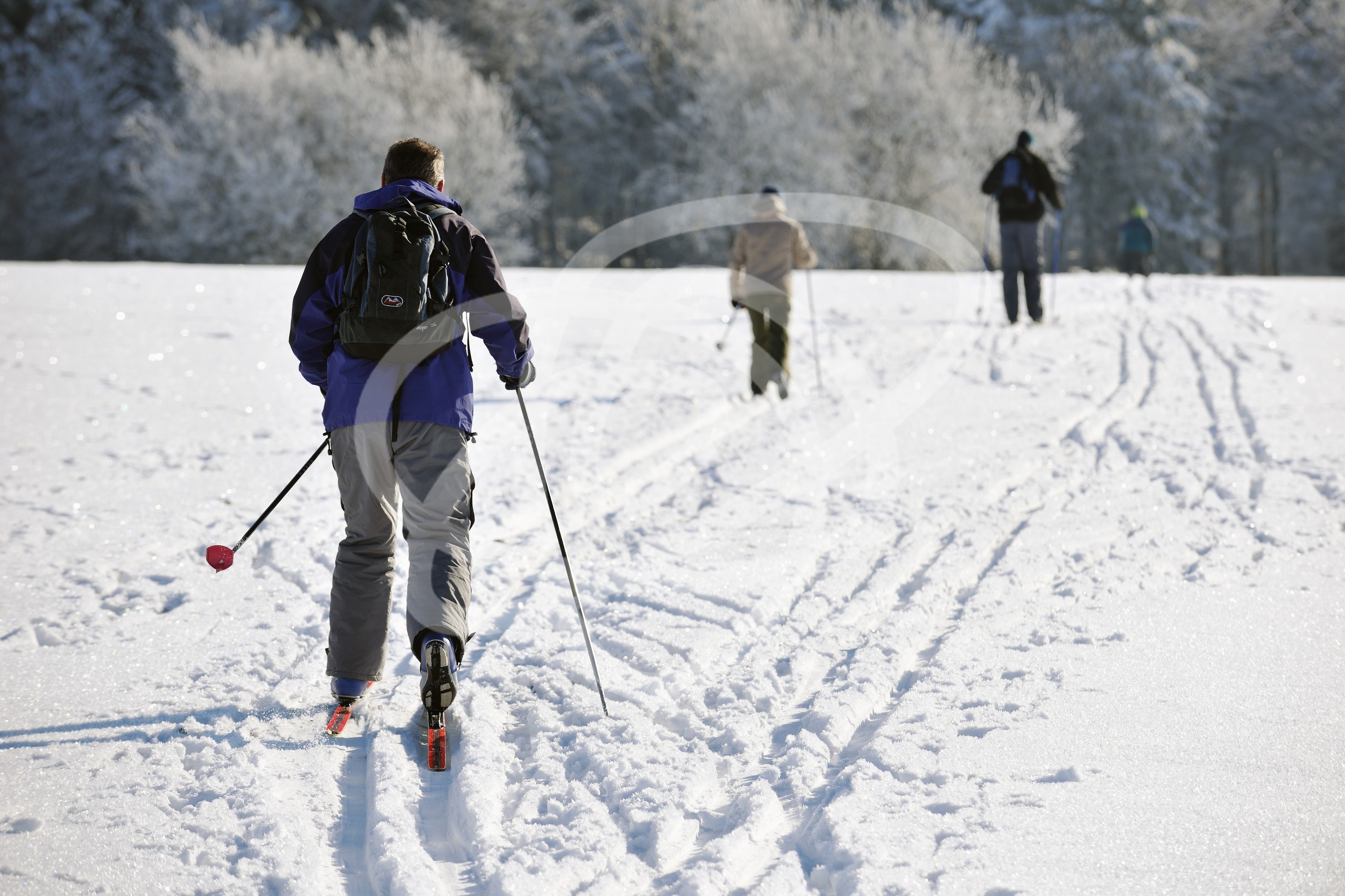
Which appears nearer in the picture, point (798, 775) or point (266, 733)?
point (798, 775)

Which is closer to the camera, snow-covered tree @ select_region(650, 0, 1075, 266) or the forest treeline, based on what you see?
the forest treeline

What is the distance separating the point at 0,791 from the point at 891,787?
8.34ft

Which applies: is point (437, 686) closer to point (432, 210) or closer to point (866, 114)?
point (432, 210)

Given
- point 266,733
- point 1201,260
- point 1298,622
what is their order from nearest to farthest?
point 266,733, point 1298,622, point 1201,260

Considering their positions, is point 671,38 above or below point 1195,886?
above

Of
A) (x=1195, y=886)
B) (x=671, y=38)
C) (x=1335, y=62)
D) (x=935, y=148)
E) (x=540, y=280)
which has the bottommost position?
(x=1195, y=886)

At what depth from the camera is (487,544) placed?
16.5 feet

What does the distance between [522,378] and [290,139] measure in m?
23.9

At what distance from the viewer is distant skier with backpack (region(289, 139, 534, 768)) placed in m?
2.96

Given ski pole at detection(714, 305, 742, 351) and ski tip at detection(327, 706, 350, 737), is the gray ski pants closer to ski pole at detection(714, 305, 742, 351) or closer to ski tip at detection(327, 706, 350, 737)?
ski tip at detection(327, 706, 350, 737)

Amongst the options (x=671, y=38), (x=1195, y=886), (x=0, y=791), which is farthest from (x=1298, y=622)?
(x=671, y=38)

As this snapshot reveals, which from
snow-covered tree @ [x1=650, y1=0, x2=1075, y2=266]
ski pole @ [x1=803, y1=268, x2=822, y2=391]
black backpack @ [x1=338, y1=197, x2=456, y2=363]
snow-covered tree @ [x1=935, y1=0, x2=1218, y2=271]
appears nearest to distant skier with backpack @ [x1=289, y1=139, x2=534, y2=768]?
black backpack @ [x1=338, y1=197, x2=456, y2=363]

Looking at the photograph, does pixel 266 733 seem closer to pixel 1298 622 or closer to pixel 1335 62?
pixel 1298 622

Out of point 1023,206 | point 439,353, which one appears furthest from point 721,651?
point 1023,206
